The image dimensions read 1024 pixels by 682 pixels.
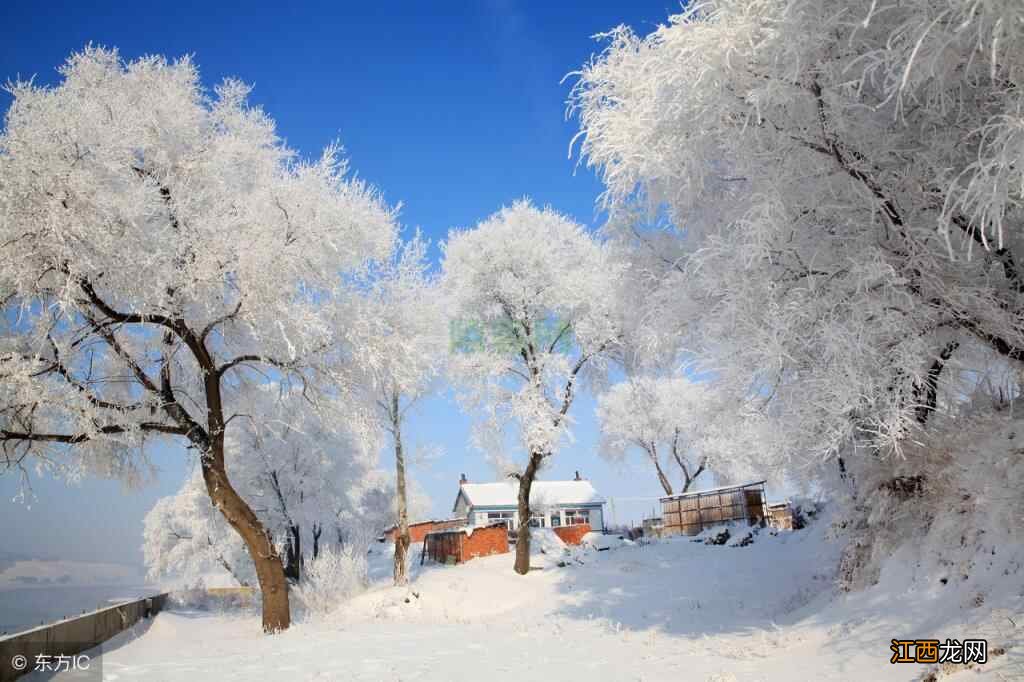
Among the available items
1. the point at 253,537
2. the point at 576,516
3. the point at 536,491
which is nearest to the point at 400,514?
the point at 253,537

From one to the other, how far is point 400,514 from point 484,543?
925cm

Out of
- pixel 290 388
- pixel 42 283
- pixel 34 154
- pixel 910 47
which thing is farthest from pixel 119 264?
pixel 910 47

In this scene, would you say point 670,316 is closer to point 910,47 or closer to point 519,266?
point 910,47

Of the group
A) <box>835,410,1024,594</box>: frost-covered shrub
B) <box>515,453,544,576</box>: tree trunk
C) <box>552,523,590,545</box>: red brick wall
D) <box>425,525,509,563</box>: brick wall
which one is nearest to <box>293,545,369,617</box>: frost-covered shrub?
<box>515,453,544,576</box>: tree trunk

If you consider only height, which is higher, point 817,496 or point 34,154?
point 34,154

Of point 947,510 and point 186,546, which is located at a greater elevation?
point 947,510

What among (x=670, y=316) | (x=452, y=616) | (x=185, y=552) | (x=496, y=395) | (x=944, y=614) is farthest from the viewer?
(x=185, y=552)

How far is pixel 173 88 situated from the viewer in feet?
43.5

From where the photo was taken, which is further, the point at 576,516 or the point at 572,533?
the point at 576,516

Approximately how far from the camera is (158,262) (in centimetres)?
1138

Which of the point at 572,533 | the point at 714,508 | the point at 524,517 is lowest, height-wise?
the point at 572,533

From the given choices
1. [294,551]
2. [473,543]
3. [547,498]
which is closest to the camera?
[473,543]

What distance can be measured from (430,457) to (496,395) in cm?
361

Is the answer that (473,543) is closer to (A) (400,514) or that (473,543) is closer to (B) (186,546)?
(A) (400,514)
